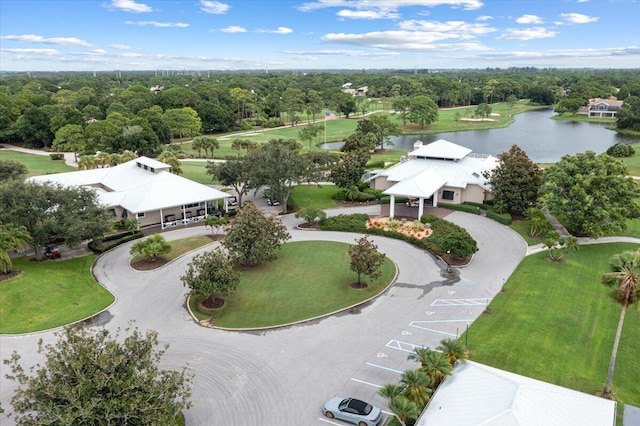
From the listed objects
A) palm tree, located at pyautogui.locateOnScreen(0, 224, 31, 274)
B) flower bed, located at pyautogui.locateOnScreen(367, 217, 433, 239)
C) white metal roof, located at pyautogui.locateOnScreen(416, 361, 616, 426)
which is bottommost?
flower bed, located at pyautogui.locateOnScreen(367, 217, 433, 239)

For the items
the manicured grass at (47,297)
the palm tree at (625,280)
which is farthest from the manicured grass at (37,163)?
the palm tree at (625,280)

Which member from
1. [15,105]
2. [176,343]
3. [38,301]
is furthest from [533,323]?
[15,105]

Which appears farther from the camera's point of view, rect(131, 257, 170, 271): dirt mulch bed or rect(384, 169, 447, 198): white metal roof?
rect(384, 169, 447, 198): white metal roof

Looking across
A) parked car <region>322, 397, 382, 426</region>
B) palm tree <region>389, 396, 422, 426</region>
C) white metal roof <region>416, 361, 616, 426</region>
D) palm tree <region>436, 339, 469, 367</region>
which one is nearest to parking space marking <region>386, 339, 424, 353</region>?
palm tree <region>436, 339, 469, 367</region>

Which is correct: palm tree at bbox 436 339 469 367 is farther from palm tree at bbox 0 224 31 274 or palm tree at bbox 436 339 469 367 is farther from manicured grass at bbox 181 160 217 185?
manicured grass at bbox 181 160 217 185

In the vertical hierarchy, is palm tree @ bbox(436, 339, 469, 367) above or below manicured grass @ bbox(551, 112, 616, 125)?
below

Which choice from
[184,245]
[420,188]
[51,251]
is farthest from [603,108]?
[51,251]

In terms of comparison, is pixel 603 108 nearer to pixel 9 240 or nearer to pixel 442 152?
pixel 442 152
